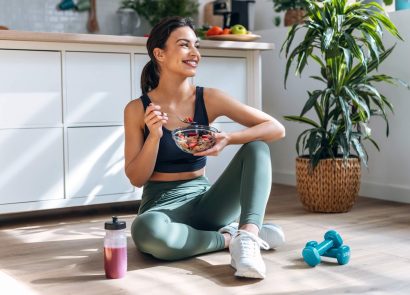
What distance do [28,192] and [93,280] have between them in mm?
1097

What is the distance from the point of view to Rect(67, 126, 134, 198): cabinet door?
305cm

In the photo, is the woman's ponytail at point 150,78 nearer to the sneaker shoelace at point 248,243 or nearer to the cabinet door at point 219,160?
the sneaker shoelace at point 248,243

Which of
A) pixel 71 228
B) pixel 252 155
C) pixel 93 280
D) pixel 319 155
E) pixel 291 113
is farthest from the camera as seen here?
pixel 291 113

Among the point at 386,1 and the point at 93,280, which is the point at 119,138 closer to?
the point at 93,280

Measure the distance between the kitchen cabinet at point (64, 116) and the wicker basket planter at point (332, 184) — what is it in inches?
33.4

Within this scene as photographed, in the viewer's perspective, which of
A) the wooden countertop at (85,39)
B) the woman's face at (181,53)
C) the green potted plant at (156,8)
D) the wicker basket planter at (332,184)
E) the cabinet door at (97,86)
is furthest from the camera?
the green potted plant at (156,8)

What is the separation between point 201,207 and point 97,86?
3.53 feet

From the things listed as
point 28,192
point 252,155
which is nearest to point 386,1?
point 252,155

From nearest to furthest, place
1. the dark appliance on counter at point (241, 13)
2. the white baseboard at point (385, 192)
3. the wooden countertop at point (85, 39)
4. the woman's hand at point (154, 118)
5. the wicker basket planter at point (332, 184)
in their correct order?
the woman's hand at point (154, 118), the wooden countertop at point (85, 39), the wicker basket planter at point (332, 184), the white baseboard at point (385, 192), the dark appliance on counter at point (241, 13)

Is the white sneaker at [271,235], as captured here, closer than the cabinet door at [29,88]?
Yes

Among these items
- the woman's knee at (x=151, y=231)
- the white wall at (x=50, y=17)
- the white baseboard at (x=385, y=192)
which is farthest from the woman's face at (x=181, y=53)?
the white wall at (x=50, y=17)

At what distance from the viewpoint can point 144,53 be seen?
322cm

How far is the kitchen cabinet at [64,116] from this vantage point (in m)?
2.90

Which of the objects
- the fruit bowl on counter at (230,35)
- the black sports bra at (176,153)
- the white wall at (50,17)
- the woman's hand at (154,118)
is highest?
the white wall at (50,17)
